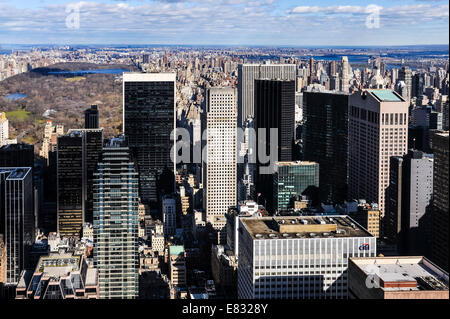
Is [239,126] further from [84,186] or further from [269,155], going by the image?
[84,186]

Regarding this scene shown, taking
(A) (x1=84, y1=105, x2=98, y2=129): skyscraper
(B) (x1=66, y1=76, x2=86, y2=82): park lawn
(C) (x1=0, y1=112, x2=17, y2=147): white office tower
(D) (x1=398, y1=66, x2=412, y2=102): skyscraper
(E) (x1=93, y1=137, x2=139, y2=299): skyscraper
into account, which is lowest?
(E) (x1=93, y1=137, x2=139, y2=299): skyscraper

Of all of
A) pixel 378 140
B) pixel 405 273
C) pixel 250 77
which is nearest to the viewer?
pixel 405 273

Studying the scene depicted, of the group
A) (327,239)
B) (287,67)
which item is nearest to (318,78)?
(287,67)

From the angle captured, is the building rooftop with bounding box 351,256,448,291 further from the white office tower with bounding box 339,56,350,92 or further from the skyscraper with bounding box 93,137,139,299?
the white office tower with bounding box 339,56,350,92

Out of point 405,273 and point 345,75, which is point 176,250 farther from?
point 405,273

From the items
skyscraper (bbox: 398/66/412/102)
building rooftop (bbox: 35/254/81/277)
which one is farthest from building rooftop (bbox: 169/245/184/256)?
skyscraper (bbox: 398/66/412/102)

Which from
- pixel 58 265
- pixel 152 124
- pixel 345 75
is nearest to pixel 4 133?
pixel 58 265
